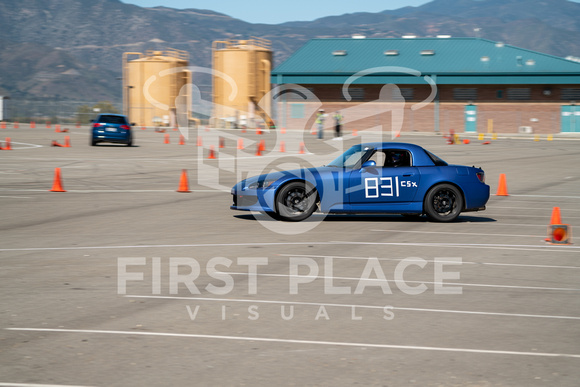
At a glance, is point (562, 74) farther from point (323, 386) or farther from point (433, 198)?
point (323, 386)

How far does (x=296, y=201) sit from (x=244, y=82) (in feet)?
206

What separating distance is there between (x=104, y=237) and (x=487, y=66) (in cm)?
6224

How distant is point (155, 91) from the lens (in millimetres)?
79562

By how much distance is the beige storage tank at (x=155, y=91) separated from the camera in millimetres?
78875

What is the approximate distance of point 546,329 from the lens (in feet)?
23.1

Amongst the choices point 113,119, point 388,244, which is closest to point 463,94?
point 113,119

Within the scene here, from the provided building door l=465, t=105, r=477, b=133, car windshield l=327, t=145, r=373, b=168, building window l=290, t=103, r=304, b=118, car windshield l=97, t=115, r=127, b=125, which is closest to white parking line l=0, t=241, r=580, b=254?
car windshield l=327, t=145, r=373, b=168

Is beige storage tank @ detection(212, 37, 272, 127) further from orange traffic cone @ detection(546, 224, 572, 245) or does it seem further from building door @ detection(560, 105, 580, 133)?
orange traffic cone @ detection(546, 224, 572, 245)

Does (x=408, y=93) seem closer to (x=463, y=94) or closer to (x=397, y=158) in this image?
(x=463, y=94)

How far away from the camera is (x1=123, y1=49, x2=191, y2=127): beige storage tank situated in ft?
259

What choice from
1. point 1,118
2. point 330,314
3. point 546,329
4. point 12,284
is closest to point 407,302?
point 330,314

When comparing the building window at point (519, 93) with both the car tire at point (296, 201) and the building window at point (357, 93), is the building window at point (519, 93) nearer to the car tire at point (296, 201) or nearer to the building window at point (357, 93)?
the building window at point (357, 93)

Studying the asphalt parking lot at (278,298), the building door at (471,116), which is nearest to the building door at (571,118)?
the building door at (471,116)

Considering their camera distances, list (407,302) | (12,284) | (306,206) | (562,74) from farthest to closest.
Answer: (562,74), (306,206), (12,284), (407,302)
